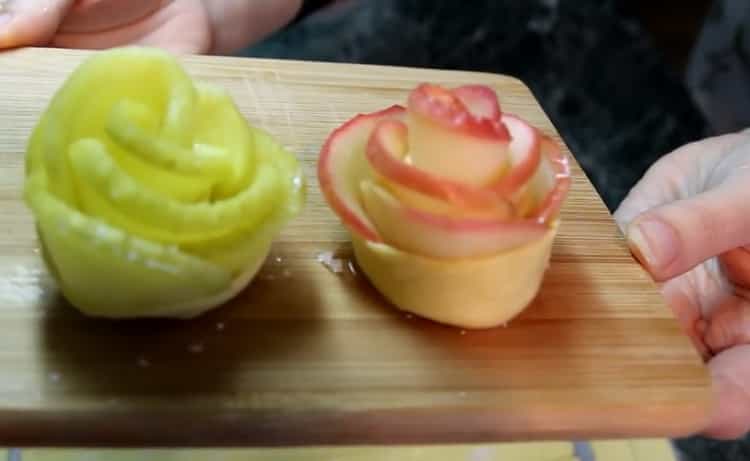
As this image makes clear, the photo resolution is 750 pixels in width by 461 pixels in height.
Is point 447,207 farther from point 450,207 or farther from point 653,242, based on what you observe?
point 653,242

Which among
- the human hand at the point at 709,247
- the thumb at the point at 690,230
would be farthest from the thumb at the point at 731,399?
the thumb at the point at 690,230

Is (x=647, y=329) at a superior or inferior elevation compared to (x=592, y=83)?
superior

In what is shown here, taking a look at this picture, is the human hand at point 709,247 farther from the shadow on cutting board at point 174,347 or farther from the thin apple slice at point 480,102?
the shadow on cutting board at point 174,347

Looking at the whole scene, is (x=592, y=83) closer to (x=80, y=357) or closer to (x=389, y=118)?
(x=389, y=118)

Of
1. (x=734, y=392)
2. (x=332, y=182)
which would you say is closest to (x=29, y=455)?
(x=332, y=182)

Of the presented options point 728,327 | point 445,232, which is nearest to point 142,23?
point 445,232

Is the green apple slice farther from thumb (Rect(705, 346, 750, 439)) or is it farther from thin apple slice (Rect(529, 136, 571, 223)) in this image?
thumb (Rect(705, 346, 750, 439))
